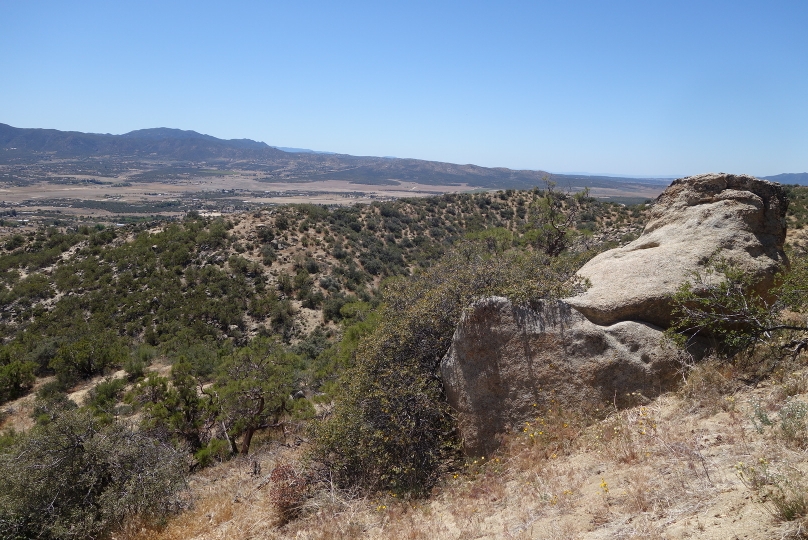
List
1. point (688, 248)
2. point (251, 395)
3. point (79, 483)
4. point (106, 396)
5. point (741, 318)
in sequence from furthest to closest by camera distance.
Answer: point (106, 396)
point (251, 395)
point (688, 248)
point (79, 483)
point (741, 318)

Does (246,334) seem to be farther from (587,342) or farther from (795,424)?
(795,424)

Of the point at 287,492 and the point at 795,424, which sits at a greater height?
the point at 795,424

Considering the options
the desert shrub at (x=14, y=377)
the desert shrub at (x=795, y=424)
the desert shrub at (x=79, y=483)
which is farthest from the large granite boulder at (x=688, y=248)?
the desert shrub at (x=14, y=377)

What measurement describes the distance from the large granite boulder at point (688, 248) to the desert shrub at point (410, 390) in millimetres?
672

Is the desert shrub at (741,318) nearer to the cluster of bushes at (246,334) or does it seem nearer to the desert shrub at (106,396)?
the cluster of bushes at (246,334)

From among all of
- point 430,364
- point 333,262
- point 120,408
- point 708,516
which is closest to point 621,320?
point 430,364

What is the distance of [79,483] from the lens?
6.91 metres

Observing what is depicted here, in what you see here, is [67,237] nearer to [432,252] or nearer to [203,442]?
[432,252]

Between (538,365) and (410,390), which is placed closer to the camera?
(538,365)

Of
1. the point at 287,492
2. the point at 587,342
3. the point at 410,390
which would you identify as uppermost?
the point at 587,342

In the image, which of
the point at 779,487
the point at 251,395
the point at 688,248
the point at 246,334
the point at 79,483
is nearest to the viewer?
the point at 779,487

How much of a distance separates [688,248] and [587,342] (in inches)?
119

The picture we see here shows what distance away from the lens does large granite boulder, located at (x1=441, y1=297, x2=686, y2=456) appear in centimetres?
651

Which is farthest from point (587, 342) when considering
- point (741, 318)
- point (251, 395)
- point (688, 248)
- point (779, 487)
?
point (251, 395)
